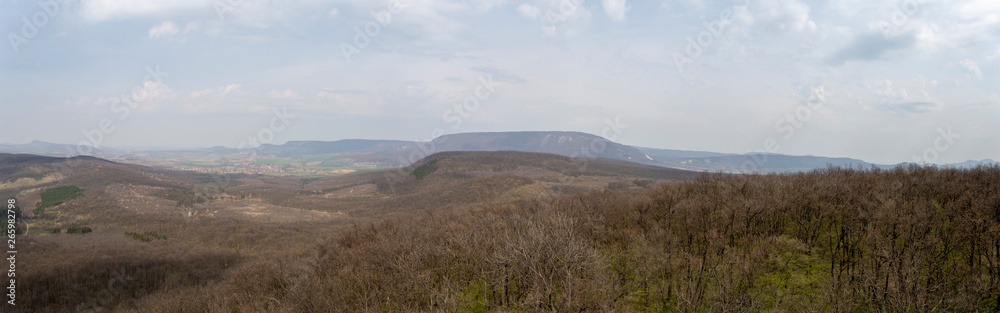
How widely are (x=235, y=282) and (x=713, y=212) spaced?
327 ft

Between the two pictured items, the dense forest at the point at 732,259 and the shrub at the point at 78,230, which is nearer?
the dense forest at the point at 732,259

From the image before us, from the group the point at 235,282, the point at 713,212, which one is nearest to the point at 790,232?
the point at 713,212

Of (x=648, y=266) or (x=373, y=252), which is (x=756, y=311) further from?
(x=373, y=252)

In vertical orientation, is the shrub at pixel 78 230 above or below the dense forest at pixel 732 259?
below

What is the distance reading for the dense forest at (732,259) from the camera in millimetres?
28578

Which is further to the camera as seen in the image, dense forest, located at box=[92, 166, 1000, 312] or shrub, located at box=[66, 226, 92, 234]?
shrub, located at box=[66, 226, 92, 234]

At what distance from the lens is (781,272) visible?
4034cm

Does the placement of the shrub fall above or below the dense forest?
below

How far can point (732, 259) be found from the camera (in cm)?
4016

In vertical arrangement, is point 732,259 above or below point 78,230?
above

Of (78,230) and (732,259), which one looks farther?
(78,230)

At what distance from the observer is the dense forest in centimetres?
2858

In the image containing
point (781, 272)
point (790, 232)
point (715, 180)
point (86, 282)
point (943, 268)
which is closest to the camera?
point (943, 268)

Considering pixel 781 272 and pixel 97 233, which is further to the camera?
pixel 97 233
